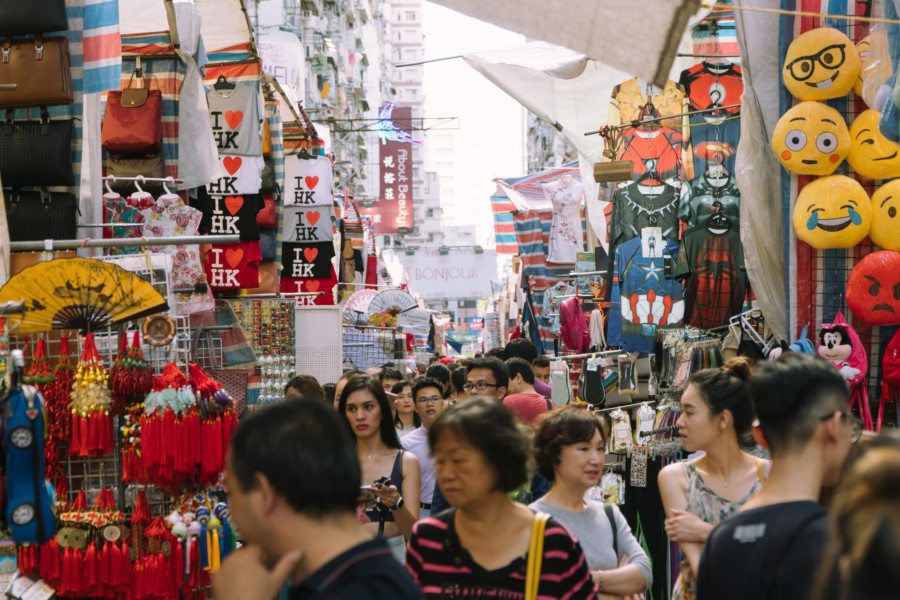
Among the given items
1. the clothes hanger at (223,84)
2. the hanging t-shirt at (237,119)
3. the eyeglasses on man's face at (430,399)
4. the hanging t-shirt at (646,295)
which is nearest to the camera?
the eyeglasses on man's face at (430,399)

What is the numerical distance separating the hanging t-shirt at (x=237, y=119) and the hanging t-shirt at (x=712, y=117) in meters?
3.93

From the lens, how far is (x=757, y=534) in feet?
9.38

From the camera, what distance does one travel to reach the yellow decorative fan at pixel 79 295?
5.48 m

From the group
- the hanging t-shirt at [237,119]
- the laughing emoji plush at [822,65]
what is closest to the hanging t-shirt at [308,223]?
the hanging t-shirt at [237,119]

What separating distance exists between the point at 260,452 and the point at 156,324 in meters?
3.66

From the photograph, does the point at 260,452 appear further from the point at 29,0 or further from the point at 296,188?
the point at 296,188

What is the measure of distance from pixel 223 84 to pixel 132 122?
264cm

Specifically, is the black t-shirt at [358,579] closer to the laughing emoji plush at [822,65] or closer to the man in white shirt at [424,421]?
the man in white shirt at [424,421]

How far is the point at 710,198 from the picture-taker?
859 centimetres

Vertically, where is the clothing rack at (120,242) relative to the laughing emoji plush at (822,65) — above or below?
below

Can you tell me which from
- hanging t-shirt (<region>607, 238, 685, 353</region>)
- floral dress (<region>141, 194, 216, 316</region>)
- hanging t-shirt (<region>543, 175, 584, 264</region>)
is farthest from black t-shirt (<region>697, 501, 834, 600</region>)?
hanging t-shirt (<region>543, 175, 584, 264</region>)

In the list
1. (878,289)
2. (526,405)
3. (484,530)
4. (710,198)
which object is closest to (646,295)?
(710,198)

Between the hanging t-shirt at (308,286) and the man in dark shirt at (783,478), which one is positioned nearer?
the man in dark shirt at (783,478)

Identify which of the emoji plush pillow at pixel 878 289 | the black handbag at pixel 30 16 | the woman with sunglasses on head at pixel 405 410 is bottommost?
the woman with sunglasses on head at pixel 405 410
